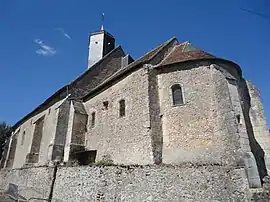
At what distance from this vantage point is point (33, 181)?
1357 cm

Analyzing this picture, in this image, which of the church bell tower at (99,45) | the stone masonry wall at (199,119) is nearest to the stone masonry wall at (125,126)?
the stone masonry wall at (199,119)

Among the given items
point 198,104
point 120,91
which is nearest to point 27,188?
point 120,91

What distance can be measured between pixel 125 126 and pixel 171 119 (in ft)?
10.0

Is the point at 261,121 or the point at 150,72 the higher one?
the point at 150,72

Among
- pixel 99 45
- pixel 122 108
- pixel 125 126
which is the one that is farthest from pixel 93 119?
pixel 99 45

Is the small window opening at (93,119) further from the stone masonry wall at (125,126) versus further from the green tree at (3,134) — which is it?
the green tree at (3,134)

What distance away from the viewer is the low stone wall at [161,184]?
26.8ft

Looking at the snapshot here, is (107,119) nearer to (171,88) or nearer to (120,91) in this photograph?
(120,91)

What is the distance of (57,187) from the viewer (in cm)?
1168

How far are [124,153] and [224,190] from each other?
636cm

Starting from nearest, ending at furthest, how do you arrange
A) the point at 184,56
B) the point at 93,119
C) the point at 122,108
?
the point at 184,56
the point at 122,108
the point at 93,119

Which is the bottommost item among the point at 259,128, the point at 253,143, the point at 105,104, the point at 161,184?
the point at 161,184

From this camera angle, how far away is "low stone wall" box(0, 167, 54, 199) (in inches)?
484

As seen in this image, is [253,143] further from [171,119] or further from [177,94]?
[177,94]
